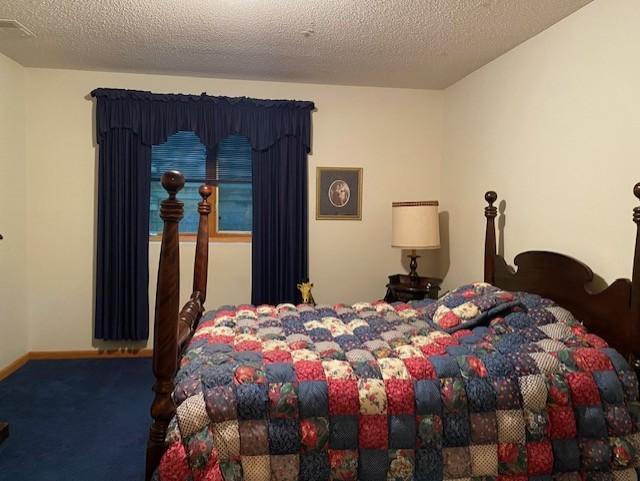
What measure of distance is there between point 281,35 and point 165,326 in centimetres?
228

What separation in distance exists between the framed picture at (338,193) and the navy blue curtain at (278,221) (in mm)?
198

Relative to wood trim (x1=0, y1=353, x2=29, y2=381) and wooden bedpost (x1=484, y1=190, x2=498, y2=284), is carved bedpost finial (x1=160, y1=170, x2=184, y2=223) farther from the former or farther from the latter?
wood trim (x1=0, y1=353, x2=29, y2=381)

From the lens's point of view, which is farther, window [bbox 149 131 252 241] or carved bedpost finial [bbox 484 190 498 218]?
window [bbox 149 131 252 241]

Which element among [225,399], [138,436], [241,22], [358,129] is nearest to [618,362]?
[225,399]

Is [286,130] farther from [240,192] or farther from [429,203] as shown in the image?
[429,203]

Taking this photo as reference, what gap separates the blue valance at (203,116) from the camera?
399 centimetres

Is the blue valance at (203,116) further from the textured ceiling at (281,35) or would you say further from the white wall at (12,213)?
the white wall at (12,213)

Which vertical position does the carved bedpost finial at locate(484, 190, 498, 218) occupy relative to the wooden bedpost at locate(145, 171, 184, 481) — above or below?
above

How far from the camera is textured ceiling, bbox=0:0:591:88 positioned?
2.71 meters

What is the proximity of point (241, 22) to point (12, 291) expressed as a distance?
9.10ft

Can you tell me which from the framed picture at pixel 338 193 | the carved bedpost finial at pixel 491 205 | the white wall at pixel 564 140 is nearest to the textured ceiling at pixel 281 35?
the white wall at pixel 564 140

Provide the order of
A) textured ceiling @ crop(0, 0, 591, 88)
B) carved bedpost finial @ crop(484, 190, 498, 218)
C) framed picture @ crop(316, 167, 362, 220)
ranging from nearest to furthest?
textured ceiling @ crop(0, 0, 591, 88)
carved bedpost finial @ crop(484, 190, 498, 218)
framed picture @ crop(316, 167, 362, 220)

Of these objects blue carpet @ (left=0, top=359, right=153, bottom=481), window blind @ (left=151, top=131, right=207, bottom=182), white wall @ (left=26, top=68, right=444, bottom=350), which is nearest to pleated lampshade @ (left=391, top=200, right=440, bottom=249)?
white wall @ (left=26, top=68, right=444, bottom=350)

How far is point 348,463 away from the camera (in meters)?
1.69
